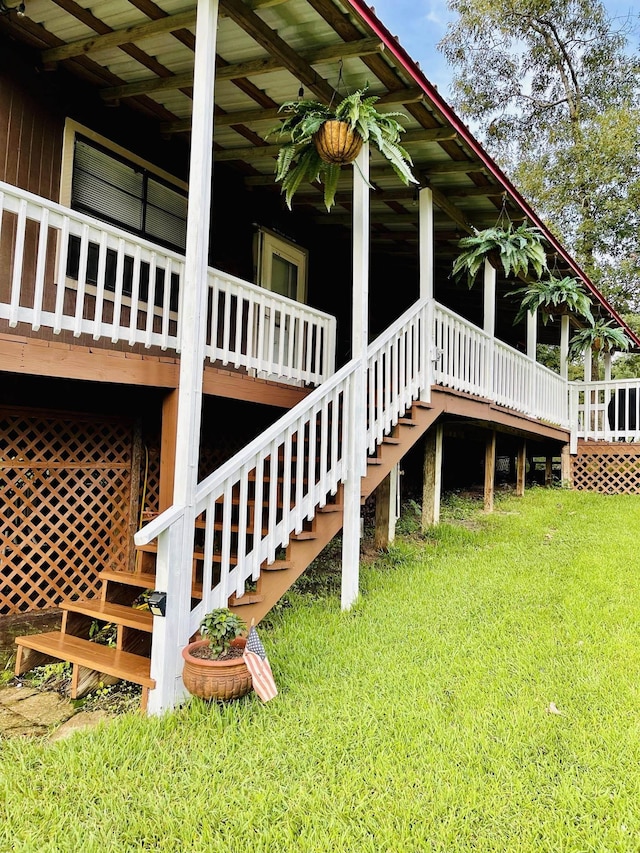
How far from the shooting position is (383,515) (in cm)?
656

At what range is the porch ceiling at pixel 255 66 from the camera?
13.9 ft

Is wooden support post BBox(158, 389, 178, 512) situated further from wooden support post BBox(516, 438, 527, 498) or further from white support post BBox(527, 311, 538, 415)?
wooden support post BBox(516, 438, 527, 498)

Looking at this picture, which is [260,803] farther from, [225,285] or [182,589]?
[225,285]

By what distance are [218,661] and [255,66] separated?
169 inches

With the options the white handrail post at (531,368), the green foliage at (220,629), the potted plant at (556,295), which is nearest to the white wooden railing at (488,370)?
the white handrail post at (531,368)

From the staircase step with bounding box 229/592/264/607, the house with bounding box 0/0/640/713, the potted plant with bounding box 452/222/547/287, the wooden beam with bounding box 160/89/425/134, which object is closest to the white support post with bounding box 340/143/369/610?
the house with bounding box 0/0/640/713

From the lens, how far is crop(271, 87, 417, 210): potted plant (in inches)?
173

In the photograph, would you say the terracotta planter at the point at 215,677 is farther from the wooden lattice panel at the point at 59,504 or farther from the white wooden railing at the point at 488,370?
the white wooden railing at the point at 488,370

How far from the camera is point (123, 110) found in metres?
5.77

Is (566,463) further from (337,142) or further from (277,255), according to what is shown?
(337,142)

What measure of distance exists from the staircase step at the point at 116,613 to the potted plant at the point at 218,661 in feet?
1.81

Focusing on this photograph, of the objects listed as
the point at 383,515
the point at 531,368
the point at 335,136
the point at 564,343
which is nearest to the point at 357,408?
the point at 383,515

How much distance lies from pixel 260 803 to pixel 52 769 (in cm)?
101

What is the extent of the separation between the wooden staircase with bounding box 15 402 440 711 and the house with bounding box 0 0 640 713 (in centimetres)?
2
